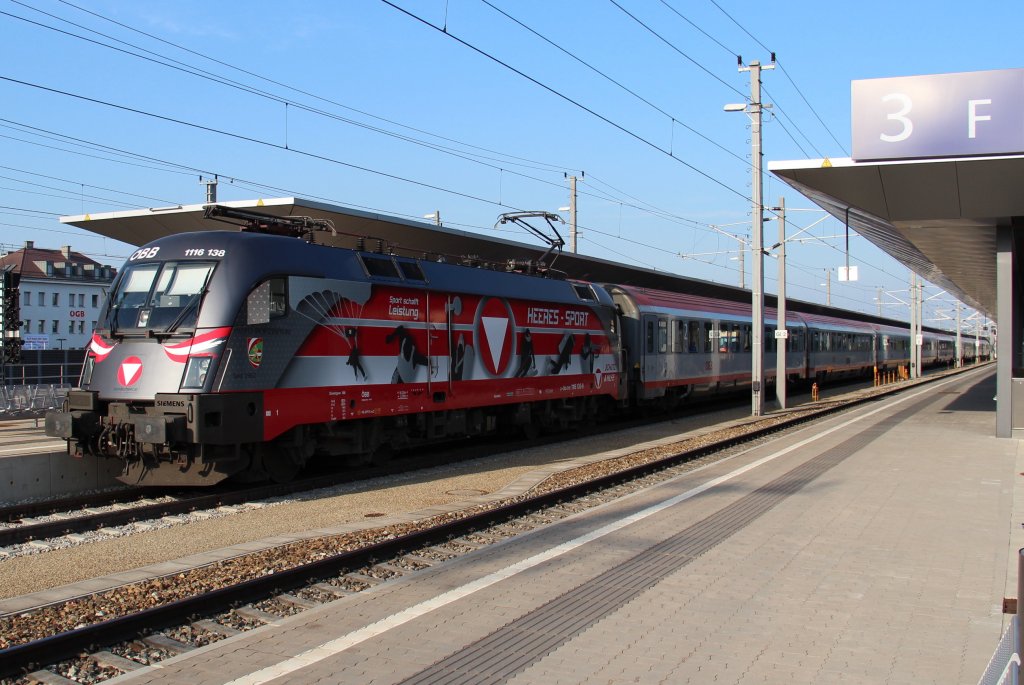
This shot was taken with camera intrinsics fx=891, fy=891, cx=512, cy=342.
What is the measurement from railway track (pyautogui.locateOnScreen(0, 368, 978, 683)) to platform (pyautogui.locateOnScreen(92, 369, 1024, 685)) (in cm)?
50

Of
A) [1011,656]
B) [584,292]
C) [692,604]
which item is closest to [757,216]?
[584,292]

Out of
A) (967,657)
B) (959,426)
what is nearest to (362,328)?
(967,657)

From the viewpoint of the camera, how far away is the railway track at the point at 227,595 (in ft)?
18.0

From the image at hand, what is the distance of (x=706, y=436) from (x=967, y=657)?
48.5ft

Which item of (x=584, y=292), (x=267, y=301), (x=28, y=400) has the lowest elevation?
(x=28, y=400)

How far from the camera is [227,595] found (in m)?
6.54

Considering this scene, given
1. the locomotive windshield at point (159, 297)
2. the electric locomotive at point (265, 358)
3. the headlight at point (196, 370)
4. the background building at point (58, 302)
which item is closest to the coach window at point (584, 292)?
the electric locomotive at point (265, 358)

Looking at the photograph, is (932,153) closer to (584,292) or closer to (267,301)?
(584,292)

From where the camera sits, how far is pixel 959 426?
67.6 feet

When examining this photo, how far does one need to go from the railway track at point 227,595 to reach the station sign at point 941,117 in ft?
30.4

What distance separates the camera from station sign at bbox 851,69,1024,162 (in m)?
15.2

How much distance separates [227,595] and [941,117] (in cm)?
1443

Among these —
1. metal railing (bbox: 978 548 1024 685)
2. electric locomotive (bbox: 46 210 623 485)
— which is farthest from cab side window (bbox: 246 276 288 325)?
metal railing (bbox: 978 548 1024 685)

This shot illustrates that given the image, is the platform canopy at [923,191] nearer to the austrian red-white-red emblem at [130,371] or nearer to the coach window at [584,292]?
the coach window at [584,292]
